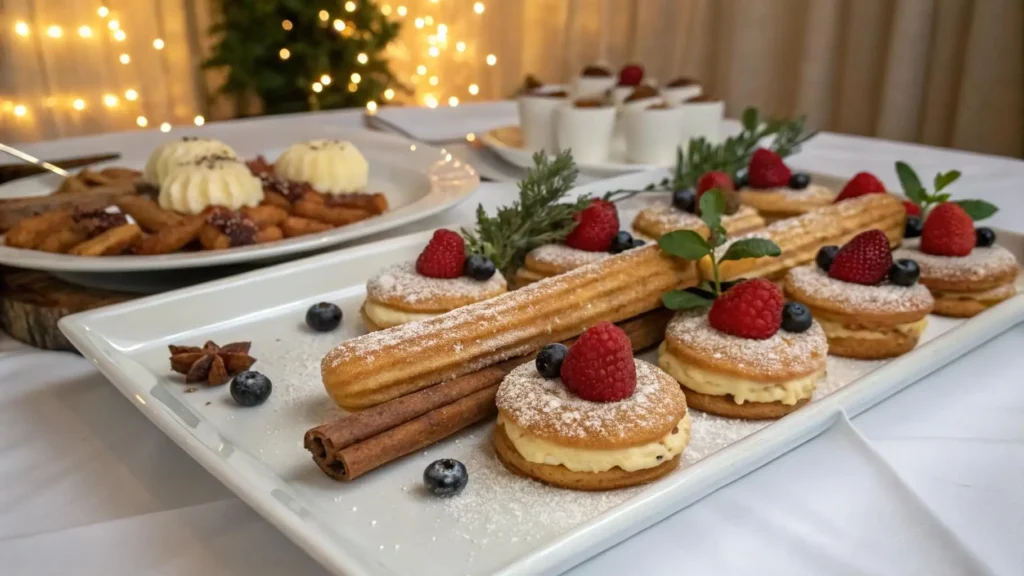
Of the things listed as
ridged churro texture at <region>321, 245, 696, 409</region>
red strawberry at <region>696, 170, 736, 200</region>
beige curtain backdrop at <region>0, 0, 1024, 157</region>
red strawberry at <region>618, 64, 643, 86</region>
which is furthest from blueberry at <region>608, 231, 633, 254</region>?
beige curtain backdrop at <region>0, 0, 1024, 157</region>

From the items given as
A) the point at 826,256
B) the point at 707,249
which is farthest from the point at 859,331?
the point at 707,249

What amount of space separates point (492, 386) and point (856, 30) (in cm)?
370

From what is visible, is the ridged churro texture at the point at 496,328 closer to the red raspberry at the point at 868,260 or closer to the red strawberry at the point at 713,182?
the red raspberry at the point at 868,260

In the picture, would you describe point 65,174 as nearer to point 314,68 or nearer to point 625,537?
point 625,537

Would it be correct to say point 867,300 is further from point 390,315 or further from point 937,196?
point 390,315

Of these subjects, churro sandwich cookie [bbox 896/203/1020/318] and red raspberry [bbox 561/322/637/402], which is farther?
churro sandwich cookie [bbox 896/203/1020/318]

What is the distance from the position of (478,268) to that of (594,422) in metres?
0.53

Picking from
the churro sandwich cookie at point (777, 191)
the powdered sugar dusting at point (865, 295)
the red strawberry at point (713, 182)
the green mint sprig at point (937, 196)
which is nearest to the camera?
the powdered sugar dusting at point (865, 295)

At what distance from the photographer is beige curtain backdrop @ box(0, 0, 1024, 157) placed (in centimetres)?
379

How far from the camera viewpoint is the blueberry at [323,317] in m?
1.51

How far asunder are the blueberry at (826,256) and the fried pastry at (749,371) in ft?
0.92

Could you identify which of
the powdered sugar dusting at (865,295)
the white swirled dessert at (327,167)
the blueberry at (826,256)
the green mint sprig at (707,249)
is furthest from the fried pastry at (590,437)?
the white swirled dessert at (327,167)

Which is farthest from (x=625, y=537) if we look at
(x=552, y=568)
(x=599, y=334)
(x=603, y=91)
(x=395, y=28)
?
(x=395, y=28)

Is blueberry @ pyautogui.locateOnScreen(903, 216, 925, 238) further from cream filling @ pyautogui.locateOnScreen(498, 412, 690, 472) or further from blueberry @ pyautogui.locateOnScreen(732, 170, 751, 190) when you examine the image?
cream filling @ pyautogui.locateOnScreen(498, 412, 690, 472)
